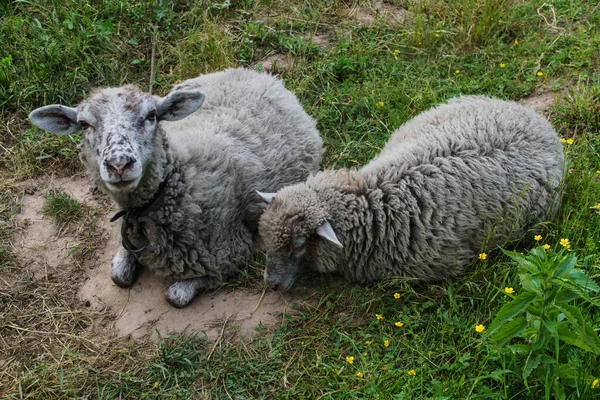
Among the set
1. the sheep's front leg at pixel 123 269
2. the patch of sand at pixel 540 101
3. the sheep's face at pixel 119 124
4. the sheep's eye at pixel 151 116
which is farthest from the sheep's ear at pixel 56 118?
the patch of sand at pixel 540 101

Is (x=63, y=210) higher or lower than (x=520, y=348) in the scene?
lower

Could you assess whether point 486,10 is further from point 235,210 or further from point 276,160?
point 235,210

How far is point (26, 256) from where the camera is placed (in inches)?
204

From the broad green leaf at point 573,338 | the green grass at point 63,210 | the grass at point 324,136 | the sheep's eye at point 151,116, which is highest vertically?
the broad green leaf at point 573,338

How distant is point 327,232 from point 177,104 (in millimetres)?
1416

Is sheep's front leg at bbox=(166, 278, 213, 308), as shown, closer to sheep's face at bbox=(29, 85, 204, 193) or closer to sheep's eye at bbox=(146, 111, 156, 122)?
sheep's face at bbox=(29, 85, 204, 193)

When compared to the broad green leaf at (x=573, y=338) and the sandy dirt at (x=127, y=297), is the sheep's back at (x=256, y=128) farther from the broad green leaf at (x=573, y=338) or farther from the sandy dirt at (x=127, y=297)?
the broad green leaf at (x=573, y=338)

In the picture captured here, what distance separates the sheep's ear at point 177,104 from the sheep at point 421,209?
87cm

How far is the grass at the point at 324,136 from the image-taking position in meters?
4.07

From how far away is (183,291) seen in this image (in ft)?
15.4

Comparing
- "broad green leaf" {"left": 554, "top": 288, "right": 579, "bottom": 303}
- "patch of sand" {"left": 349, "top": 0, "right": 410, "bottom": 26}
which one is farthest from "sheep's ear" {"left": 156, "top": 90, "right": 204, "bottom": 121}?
"patch of sand" {"left": 349, "top": 0, "right": 410, "bottom": 26}

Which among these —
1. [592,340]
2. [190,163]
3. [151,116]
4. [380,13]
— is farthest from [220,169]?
[380,13]

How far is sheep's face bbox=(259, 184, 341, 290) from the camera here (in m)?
4.41

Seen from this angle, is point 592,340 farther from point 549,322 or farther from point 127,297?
point 127,297
